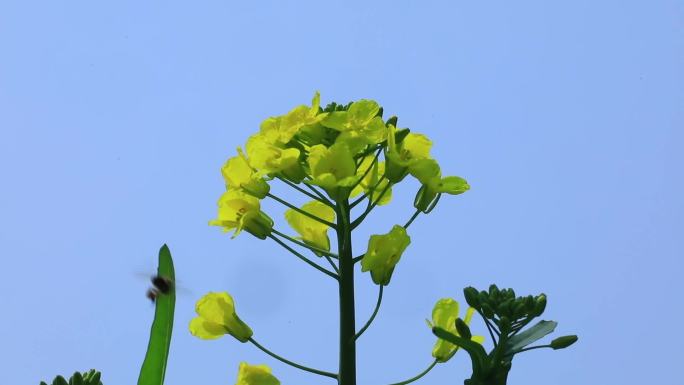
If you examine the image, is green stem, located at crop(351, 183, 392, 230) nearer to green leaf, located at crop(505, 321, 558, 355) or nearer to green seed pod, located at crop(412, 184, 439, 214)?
green seed pod, located at crop(412, 184, 439, 214)

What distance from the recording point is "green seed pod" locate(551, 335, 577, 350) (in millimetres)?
2209

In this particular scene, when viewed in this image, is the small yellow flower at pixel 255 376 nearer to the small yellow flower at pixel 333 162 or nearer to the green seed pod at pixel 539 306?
the small yellow flower at pixel 333 162

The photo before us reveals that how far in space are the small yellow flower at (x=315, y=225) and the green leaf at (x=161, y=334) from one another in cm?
84

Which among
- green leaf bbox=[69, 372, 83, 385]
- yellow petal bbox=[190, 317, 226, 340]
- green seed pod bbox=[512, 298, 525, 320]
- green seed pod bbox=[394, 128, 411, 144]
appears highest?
green seed pod bbox=[394, 128, 411, 144]

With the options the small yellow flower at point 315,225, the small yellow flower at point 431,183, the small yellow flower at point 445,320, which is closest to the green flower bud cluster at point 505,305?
the small yellow flower at point 445,320

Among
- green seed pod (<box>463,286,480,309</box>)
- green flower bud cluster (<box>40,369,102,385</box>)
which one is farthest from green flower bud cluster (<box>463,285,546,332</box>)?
green flower bud cluster (<box>40,369,102,385</box>)

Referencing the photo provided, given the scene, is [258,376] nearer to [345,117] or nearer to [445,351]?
[445,351]

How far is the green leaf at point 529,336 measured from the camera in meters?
2.13

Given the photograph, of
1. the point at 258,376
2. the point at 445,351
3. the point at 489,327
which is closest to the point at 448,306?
the point at 445,351

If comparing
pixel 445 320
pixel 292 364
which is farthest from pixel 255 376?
pixel 445 320

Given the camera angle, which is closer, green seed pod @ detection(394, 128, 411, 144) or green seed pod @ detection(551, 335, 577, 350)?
green seed pod @ detection(551, 335, 577, 350)

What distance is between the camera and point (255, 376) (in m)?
2.51

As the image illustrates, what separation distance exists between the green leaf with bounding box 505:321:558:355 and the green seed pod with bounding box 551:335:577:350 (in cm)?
3

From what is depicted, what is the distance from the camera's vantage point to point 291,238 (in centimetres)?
273
